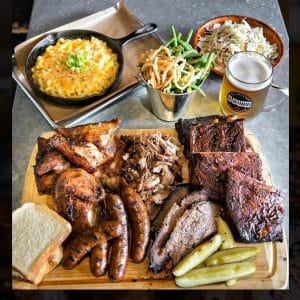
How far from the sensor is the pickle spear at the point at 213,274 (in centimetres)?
137

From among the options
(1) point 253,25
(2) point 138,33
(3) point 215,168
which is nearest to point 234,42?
(1) point 253,25

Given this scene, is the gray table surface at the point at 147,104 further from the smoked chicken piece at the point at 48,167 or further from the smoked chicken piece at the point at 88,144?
the smoked chicken piece at the point at 88,144

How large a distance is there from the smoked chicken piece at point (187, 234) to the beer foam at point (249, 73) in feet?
1.70

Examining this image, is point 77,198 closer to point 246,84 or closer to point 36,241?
point 36,241

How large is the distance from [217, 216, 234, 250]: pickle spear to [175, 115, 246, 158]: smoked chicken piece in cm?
26

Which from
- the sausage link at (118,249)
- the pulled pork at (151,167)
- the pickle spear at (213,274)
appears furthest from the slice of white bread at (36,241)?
the pickle spear at (213,274)

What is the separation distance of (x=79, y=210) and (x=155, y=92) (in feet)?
1.91

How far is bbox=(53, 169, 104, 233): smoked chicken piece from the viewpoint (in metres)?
1.47

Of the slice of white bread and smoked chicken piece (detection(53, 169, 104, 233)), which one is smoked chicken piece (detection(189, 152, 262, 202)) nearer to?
smoked chicken piece (detection(53, 169, 104, 233))

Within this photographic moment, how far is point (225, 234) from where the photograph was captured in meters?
1.49

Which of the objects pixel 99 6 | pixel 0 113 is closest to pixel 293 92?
pixel 0 113

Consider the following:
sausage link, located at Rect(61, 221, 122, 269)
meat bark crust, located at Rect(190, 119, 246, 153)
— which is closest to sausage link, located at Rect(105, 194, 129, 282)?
sausage link, located at Rect(61, 221, 122, 269)

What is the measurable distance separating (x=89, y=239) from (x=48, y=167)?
330mm

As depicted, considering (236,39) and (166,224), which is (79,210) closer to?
(166,224)
